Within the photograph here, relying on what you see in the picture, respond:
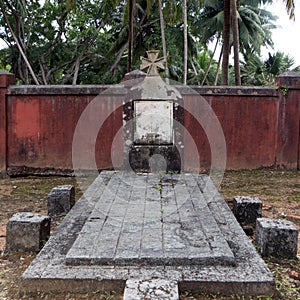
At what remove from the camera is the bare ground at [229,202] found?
3.38m

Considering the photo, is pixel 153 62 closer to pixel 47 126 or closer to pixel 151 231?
pixel 47 126

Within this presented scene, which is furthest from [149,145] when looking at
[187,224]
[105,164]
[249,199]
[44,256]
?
[44,256]

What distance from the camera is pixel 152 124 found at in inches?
283

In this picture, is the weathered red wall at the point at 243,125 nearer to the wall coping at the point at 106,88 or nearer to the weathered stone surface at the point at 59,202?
the wall coping at the point at 106,88

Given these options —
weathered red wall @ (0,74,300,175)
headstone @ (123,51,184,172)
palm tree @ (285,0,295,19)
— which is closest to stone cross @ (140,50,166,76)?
headstone @ (123,51,184,172)

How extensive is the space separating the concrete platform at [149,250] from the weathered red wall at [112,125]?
135 inches

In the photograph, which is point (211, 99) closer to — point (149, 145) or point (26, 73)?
point (149, 145)

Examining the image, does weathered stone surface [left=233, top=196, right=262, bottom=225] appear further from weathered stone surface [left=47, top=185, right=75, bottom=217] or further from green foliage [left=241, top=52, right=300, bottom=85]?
green foliage [left=241, top=52, right=300, bottom=85]

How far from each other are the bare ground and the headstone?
3.78 feet

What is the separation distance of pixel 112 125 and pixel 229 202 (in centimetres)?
309

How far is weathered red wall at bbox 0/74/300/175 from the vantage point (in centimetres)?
847

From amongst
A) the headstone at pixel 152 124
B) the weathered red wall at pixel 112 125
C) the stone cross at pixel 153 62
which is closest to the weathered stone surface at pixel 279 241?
the headstone at pixel 152 124

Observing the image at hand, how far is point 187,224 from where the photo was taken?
169 inches

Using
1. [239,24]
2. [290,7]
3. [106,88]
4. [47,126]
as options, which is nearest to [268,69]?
[239,24]
